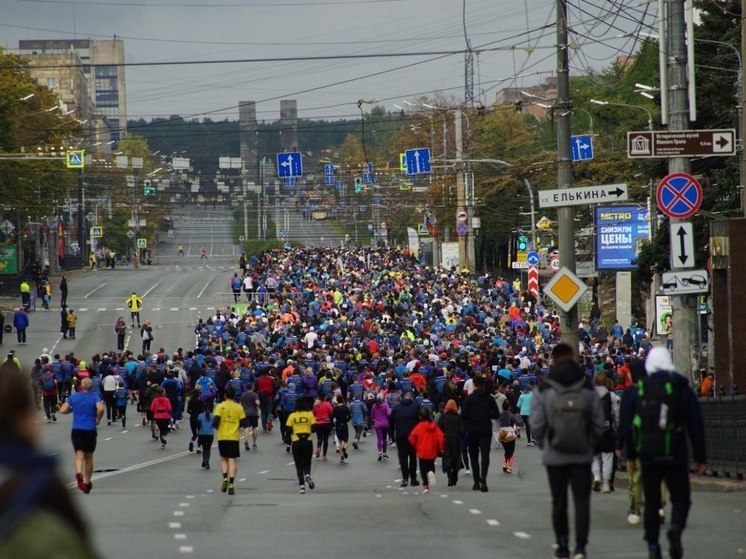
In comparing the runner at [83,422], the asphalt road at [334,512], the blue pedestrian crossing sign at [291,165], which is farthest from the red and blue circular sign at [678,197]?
the blue pedestrian crossing sign at [291,165]

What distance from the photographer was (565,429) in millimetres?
10164

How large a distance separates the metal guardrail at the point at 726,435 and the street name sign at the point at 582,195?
12.3 ft

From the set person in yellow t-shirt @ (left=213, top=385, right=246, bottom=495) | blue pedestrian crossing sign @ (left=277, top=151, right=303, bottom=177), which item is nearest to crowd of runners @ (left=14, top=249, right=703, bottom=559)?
person in yellow t-shirt @ (left=213, top=385, right=246, bottom=495)

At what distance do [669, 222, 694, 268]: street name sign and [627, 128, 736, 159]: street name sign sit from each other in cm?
94

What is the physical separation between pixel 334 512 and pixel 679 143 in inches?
244

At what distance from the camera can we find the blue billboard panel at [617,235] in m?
52.2

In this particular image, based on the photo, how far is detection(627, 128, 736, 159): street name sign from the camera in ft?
59.1

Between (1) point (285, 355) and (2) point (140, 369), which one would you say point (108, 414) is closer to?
(2) point (140, 369)

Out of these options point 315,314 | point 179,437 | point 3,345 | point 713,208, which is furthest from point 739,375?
point 3,345

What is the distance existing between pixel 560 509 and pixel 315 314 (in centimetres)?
4238

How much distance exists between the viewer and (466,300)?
179 ft

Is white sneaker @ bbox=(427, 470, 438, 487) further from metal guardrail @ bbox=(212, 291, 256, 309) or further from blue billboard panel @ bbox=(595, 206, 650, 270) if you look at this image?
metal guardrail @ bbox=(212, 291, 256, 309)

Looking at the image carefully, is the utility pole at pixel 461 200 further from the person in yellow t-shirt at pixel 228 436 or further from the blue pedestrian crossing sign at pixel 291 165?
the person in yellow t-shirt at pixel 228 436

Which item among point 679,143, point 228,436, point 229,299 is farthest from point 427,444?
point 229,299
